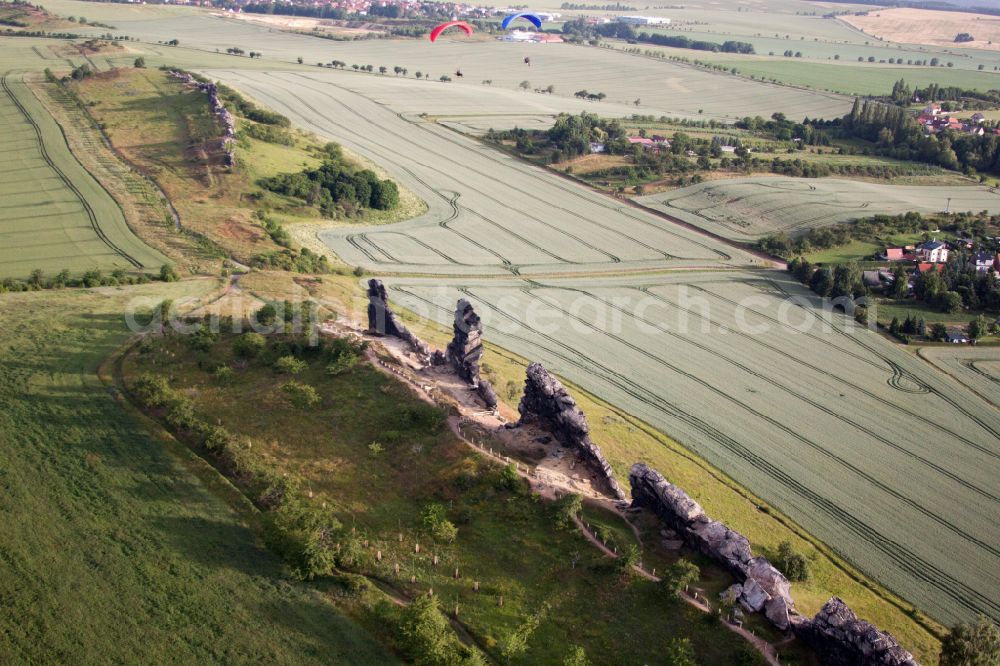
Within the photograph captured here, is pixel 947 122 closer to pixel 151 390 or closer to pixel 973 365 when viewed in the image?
pixel 973 365

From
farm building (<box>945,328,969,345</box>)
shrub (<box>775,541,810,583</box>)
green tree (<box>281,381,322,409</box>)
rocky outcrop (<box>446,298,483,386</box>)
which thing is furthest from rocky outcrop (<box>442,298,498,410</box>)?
farm building (<box>945,328,969,345</box>)

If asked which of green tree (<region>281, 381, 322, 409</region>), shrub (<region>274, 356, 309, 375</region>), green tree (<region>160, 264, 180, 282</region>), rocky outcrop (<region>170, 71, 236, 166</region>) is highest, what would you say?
rocky outcrop (<region>170, 71, 236, 166</region>)

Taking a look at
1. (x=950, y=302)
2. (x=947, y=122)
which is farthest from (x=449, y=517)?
(x=947, y=122)

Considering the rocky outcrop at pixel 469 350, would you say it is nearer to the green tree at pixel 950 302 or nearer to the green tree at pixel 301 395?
the green tree at pixel 301 395

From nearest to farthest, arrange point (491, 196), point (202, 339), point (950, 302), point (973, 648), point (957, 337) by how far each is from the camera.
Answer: point (973, 648)
point (202, 339)
point (957, 337)
point (950, 302)
point (491, 196)

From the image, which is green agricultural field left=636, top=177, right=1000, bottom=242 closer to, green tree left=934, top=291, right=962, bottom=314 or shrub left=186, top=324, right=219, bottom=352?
green tree left=934, top=291, right=962, bottom=314

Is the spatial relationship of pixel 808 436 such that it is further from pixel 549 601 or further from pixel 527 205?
pixel 527 205
